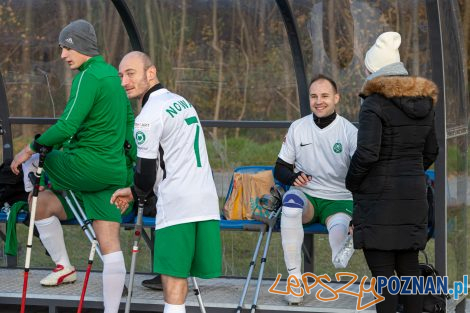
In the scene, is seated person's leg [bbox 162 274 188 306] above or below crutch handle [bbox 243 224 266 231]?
below

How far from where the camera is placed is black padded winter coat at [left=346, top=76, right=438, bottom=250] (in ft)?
19.9

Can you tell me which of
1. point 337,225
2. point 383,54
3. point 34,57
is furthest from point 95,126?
point 34,57

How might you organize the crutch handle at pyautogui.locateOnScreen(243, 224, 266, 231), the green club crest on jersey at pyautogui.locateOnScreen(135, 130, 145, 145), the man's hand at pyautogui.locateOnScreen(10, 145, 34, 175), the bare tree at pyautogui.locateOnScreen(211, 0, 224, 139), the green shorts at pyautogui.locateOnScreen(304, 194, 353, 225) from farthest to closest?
the bare tree at pyautogui.locateOnScreen(211, 0, 224, 139), the crutch handle at pyautogui.locateOnScreen(243, 224, 266, 231), the green shorts at pyautogui.locateOnScreen(304, 194, 353, 225), the man's hand at pyautogui.locateOnScreen(10, 145, 34, 175), the green club crest on jersey at pyautogui.locateOnScreen(135, 130, 145, 145)

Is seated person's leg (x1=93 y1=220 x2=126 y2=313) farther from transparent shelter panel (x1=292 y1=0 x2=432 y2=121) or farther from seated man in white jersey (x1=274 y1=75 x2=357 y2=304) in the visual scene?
transparent shelter panel (x1=292 y1=0 x2=432 y2=121)

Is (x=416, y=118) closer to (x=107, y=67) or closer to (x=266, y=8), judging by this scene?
(x=107, y=67)

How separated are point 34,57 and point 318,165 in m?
3.05

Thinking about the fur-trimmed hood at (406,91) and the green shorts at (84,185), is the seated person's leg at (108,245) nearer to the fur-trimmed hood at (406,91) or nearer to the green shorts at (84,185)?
the green shorts at (84,185)

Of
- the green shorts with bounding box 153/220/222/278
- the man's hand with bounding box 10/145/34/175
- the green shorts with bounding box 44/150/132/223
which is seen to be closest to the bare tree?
the green shorts with bounding box 44/150/132/223

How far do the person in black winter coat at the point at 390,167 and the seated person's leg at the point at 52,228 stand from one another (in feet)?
7.68

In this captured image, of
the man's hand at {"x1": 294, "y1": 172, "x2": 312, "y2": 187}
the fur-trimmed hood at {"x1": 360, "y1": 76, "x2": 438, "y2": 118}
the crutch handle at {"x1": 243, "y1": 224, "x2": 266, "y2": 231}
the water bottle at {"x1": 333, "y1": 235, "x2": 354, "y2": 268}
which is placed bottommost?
the water bottle at {"x1": 333, "y1": 235, "x2": 354, "y2": 268}

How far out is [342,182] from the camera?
289 inches

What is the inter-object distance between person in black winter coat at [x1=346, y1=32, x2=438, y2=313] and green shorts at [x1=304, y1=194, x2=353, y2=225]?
99 cm

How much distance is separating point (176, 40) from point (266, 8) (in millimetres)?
1376

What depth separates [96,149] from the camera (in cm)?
681
